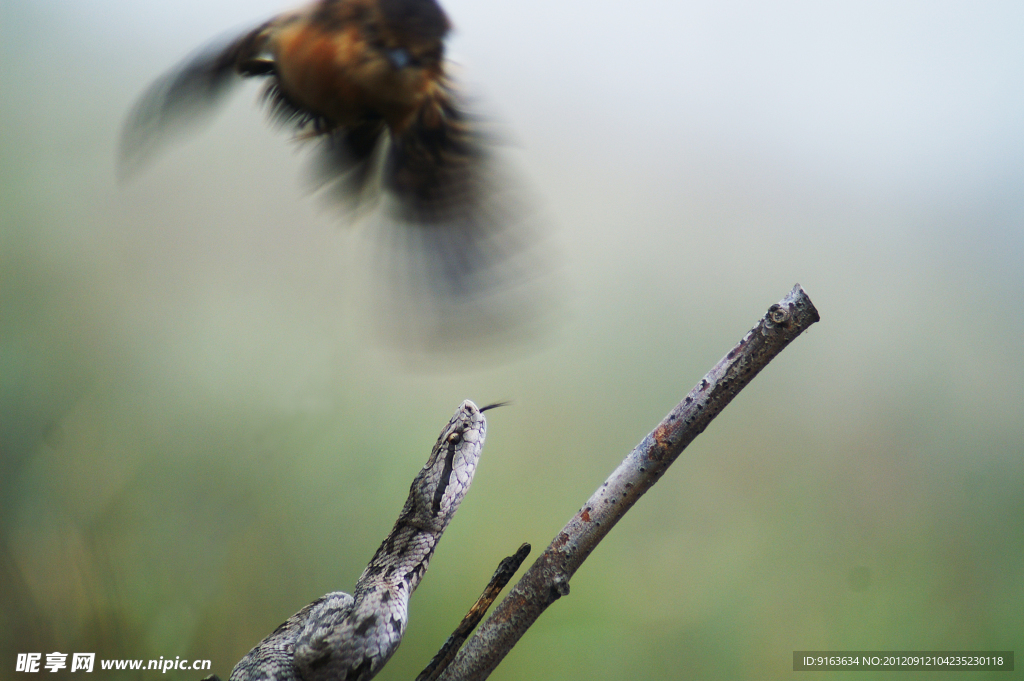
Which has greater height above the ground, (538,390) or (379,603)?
(538,390)

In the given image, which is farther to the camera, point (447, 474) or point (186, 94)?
point (186, 94)

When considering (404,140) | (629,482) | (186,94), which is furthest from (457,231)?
(186,94)

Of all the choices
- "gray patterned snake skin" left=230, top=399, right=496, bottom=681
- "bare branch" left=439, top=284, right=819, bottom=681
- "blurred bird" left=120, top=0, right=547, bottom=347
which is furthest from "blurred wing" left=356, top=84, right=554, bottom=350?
"bare branch" left=439, top=284, right=819, bottom=681

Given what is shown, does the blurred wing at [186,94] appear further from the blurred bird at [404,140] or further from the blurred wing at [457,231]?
the blurred wing at [457,231]

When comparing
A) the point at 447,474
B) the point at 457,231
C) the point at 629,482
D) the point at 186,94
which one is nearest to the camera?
the point at 629,482

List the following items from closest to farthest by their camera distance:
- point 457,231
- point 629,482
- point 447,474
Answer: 1. point 629,482
2. point 447,474
3. point 457,231

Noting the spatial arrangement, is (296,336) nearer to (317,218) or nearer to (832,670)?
(317,218)

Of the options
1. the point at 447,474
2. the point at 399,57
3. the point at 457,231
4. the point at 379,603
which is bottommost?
the point at 379,603

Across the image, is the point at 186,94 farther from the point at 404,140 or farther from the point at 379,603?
the point at 379,603
